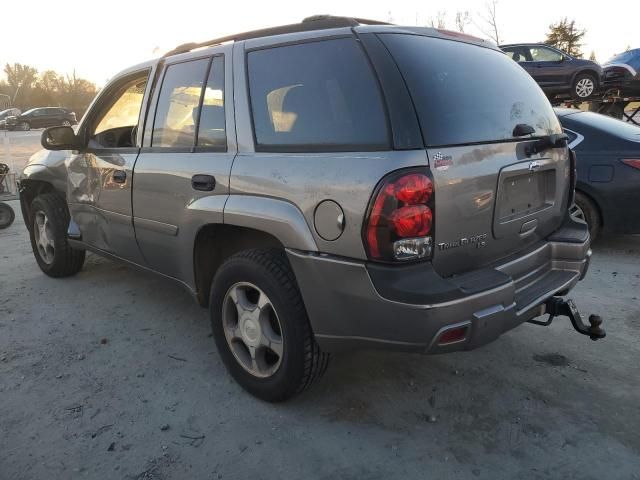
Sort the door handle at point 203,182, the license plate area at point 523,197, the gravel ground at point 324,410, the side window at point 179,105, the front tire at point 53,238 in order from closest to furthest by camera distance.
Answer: the gravel ground at point 324,410 < the license plate area at point 523,197 < the door handle at point 203,182 < the side window at point 179,105 < the front tire at point 53,238

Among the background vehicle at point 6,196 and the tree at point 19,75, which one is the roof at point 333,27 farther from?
the tree at point 19,75

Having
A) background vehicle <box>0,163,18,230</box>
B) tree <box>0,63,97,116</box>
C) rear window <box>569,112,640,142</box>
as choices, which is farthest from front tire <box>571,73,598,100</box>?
tree <box>0,63,97,116</box>

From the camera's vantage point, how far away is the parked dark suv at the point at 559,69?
45.8ft

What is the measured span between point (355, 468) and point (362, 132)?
4.85 feet

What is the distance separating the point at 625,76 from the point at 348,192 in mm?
14582

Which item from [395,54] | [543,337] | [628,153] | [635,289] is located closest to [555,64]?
[628,153]

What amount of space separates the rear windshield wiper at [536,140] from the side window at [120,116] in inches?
99.4

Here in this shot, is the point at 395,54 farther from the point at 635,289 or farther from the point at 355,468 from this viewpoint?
the point at 635,289

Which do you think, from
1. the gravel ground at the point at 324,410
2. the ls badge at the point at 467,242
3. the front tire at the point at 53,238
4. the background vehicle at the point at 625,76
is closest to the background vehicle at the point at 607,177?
the gravel ground at the point at 324,410

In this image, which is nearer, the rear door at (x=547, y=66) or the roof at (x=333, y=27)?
the roof at (x=333, y=27)

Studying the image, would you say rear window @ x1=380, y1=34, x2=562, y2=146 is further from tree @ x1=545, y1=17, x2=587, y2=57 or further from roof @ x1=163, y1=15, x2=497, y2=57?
tree @ x1=545, y1=17, x2=587, y2=57

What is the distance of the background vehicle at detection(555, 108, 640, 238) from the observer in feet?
16.5

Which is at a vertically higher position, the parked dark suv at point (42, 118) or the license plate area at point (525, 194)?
the license plate area at point (525, 194)

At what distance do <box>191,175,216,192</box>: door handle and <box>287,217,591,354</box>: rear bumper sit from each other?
70 cm
